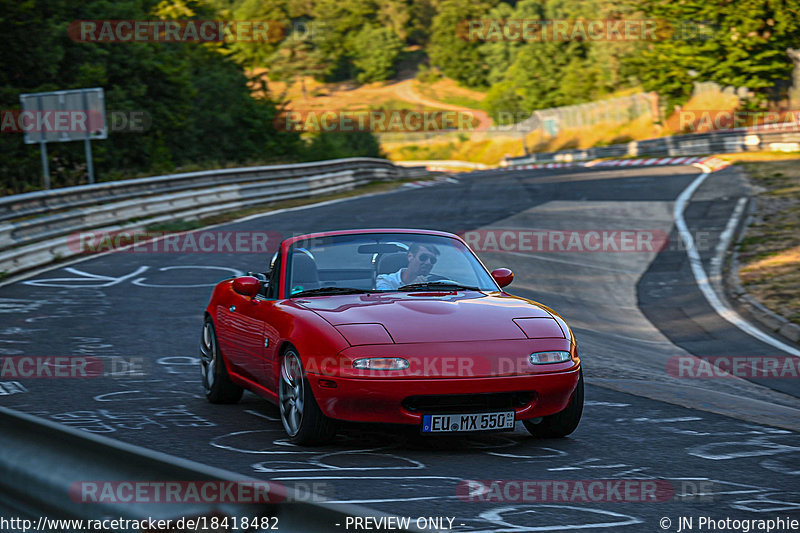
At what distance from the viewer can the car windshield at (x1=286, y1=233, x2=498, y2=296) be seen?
7.13m

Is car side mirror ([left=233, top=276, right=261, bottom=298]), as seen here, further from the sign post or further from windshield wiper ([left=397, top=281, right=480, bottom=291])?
the sign post

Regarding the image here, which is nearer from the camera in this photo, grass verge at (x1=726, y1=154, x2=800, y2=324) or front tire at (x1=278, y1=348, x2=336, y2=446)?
front tire at (x1=278, y1=348, x2=336, y2=446)

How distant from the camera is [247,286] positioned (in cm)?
718

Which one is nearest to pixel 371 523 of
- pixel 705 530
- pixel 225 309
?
pixel 705 530

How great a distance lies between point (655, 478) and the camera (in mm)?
5398

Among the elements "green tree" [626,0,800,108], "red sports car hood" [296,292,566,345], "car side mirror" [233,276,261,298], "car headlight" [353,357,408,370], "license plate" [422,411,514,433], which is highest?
"green tree" [626,0,800,108]

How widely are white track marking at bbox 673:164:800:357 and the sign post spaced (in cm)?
1293

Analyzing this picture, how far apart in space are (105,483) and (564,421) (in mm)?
3450

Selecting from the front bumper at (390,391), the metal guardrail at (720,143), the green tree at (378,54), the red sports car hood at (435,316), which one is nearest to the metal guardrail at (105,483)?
the front bumper at (390,391)

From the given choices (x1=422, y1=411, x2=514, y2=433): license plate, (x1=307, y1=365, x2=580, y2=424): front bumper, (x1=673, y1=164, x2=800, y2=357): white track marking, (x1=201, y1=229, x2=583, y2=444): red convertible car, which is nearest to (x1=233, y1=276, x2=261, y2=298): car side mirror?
(x1=201, y1=229, x2=583, y2=444): red convertible car

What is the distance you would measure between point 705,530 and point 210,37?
4394cm

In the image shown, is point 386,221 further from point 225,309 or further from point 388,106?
point 388,106

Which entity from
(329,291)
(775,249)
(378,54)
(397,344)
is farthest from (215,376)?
(378,54)

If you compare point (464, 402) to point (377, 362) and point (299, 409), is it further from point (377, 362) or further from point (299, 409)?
point (299, 409)
